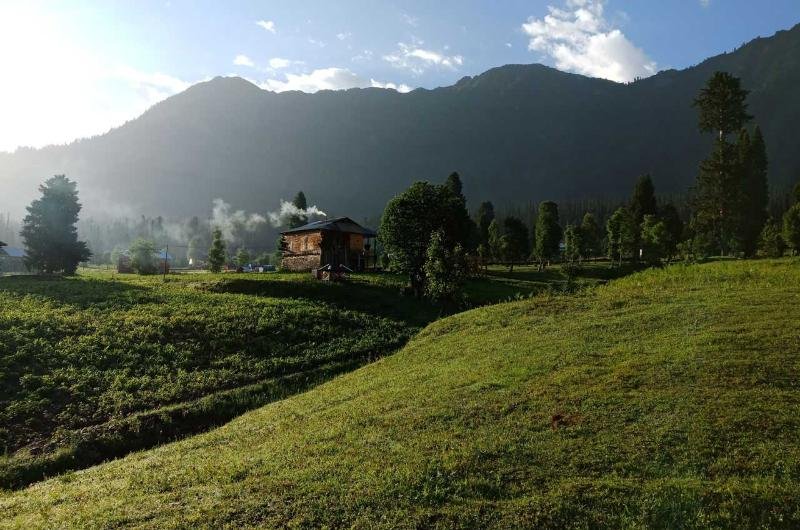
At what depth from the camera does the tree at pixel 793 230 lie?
70.6 metres

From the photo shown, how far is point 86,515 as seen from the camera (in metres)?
11.6

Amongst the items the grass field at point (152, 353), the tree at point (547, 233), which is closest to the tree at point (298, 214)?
the tree at point (547, 233)

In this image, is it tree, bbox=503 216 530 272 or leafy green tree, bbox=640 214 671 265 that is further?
tree, bbox=503 216 530 272

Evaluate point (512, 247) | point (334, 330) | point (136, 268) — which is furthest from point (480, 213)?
point (334, 330)

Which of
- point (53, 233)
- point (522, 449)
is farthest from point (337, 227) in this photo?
point (522, 449)

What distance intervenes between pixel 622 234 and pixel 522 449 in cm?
7442

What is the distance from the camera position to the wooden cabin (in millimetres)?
70438

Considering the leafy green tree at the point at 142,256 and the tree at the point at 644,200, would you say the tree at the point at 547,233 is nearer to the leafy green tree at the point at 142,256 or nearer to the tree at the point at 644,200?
the tree at the point at 644,200

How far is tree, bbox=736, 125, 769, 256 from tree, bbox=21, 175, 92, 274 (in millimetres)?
84030

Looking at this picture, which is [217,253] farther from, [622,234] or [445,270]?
[622,234]

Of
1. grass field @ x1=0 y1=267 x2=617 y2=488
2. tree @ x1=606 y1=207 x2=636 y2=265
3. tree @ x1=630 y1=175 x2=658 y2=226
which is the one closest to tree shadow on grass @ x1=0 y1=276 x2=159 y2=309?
grass field @ x1=0 y1=267 x2=617 y2=488

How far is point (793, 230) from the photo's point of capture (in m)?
70.9

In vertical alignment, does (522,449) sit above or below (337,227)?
below

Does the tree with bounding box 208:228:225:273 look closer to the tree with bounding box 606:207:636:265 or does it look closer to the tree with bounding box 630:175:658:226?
the tree with bounding box 606:207:636:265
